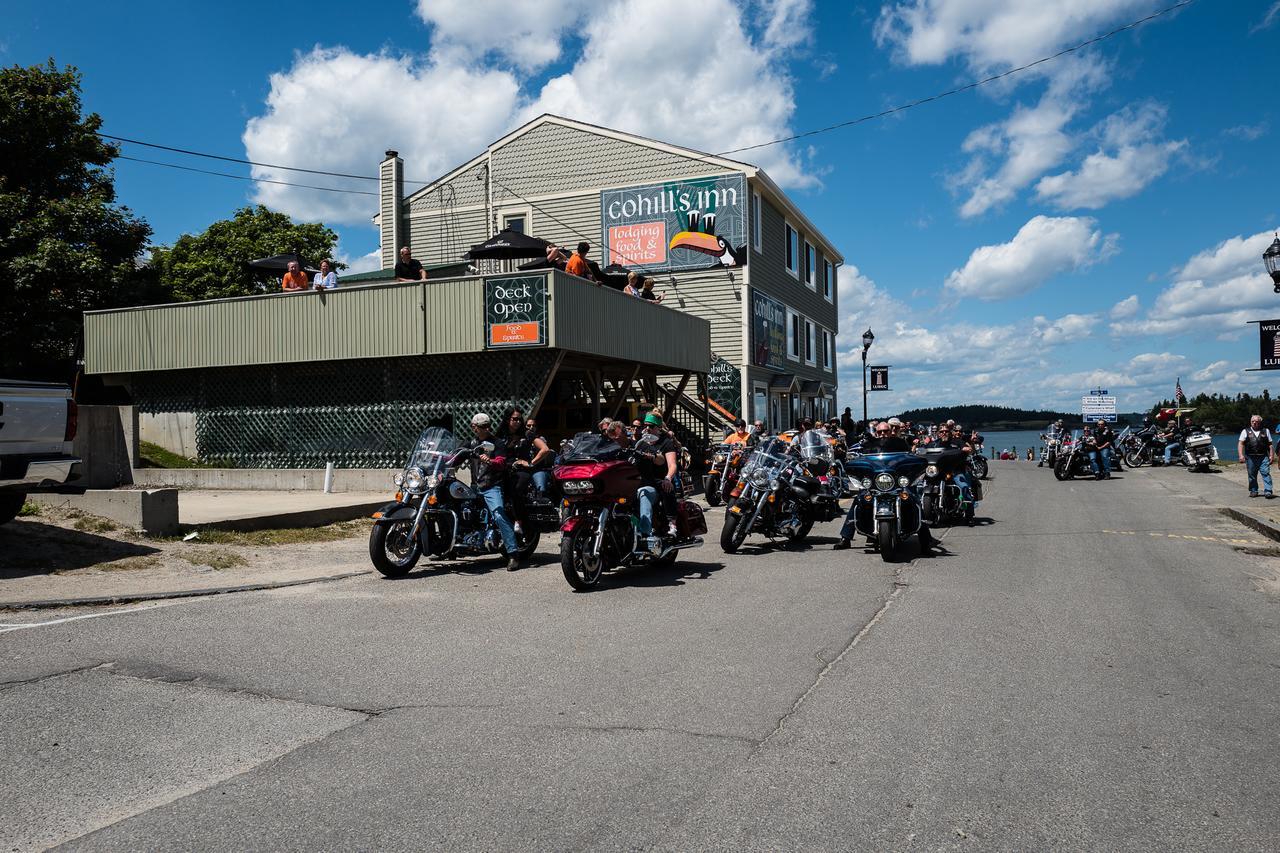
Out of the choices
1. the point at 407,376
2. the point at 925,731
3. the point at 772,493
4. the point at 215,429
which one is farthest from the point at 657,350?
the point at 925,731

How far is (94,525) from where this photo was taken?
35.3ft

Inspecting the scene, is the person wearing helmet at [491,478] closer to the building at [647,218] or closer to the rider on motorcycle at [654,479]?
the rider on motorcycle at [654,479]

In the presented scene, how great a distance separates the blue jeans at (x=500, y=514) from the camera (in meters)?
9.86

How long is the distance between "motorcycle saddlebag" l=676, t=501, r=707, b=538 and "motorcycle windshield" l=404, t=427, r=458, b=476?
2401 mm

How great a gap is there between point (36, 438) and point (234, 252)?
32332 mm

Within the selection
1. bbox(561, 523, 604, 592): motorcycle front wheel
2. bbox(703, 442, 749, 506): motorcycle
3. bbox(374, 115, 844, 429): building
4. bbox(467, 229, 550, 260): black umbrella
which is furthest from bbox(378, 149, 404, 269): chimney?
bbox(561, 523, 604, 592): motorcycle front wheel

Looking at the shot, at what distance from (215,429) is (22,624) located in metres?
14.0

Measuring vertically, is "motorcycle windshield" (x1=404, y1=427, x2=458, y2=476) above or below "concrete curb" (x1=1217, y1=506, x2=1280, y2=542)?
above

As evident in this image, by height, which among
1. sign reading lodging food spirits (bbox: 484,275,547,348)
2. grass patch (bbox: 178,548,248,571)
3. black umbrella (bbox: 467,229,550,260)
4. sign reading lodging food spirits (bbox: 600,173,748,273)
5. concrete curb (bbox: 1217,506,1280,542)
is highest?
sign reading lodging food spirits (bbox: 600,173,748,273)

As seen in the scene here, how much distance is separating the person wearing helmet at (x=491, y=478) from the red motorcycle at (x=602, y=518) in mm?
767

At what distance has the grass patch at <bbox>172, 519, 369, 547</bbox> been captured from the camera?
446 inches

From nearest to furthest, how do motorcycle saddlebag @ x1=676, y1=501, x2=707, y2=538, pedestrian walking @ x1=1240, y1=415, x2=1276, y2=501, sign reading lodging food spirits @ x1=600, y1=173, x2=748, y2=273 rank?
motorcycle saddlebag @ x1=676, y1=501, x2=707, y2=538, pedestrian walking @ x1=1240, y1=415, x2=1276, y2=501, sign reading lodging food spirits @ x1=600, y1=173, x2=748, y2=273

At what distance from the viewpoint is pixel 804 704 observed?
5.00m

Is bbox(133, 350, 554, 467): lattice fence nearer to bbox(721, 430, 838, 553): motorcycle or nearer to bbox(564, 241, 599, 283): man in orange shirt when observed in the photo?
bbox(564, 241, 599, 283): man in orange shirt
